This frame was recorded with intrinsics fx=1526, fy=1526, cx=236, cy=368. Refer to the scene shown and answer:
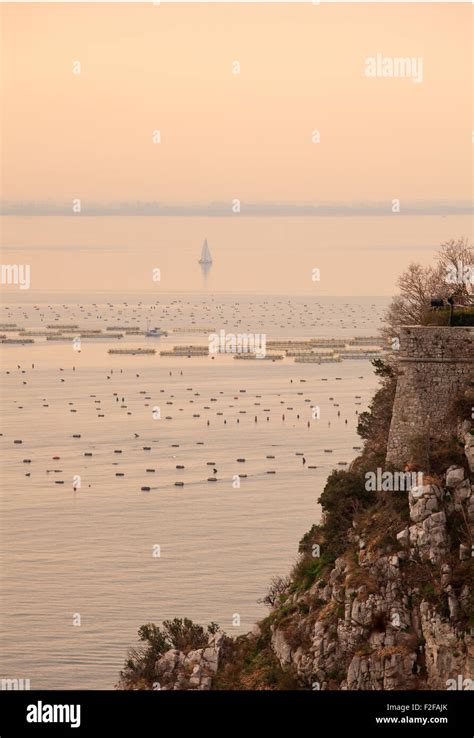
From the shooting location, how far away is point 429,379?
4184cm

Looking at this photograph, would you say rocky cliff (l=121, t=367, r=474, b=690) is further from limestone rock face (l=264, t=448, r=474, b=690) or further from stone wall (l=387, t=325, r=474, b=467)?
stone wall (l=387, t=325, r=474, b=467)

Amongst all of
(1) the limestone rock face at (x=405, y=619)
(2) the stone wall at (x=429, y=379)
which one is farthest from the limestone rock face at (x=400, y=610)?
(2) the stone wall at (x=429, y=379)

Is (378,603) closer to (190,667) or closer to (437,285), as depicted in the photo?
(190,667)

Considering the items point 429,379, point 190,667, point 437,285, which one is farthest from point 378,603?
point 437,285

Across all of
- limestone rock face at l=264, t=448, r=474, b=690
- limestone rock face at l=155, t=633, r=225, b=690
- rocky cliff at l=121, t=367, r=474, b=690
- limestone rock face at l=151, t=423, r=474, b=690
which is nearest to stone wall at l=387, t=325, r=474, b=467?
rocky cliff at l=121, t=367, r=474, b=690

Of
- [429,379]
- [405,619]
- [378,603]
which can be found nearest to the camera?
[405,619]

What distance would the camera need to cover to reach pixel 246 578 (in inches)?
3152

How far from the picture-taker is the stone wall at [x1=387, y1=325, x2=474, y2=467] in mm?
41562

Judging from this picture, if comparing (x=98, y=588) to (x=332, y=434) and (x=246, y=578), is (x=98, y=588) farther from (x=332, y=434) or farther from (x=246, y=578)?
(x=332, y=434)

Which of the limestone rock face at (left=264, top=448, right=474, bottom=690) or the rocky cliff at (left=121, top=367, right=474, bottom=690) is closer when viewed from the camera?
the limestone rock face at (left=264, top=448, right=474, bottom=690)

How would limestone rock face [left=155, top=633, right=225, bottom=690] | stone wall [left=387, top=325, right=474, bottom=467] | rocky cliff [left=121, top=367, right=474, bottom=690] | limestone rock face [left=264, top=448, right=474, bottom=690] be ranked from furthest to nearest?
limestone rock face [left=155, top=633, right=225, bottom=690] < stone wall [left=387, top=325, right=474, bottom=467] < rocky cliff [left=121, top=367, right=474, bottom=690] < limestone rock face [left=264, top=448, right=474, bottom=690]

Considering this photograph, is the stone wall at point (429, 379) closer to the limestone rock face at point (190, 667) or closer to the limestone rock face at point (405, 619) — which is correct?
the limestone rock face at point (405, 619)

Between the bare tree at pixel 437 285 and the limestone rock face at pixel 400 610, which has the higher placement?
the bare tree at pixel 437 285

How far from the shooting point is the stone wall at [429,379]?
4156cm
